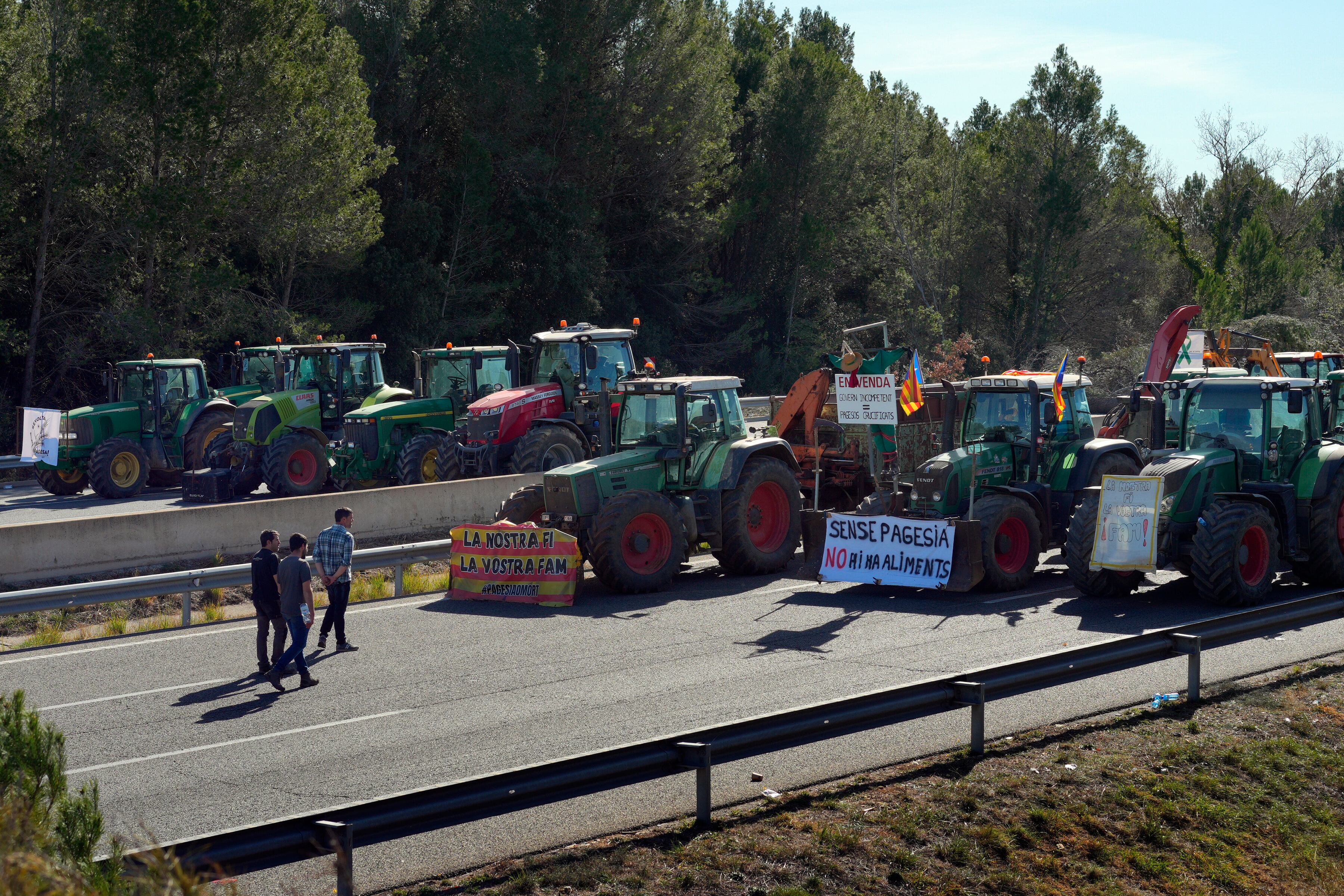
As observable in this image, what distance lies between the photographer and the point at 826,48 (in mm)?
56406

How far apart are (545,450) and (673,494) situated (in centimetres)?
510

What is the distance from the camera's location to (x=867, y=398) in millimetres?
15562

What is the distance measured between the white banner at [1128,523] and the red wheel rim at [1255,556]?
3.32ft

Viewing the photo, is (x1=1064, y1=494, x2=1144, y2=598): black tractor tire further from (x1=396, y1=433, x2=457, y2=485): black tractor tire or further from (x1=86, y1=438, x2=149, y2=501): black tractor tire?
(x1=86, y1=438, x2=149, y2=501): black tractor tire

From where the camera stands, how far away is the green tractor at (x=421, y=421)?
22031 mm

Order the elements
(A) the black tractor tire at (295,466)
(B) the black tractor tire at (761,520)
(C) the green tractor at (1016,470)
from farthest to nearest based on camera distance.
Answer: (A) the black tractor tire at (295,466) < (B) the black tractor tire at (761,520) < (C) the green tractor at (1016,470)

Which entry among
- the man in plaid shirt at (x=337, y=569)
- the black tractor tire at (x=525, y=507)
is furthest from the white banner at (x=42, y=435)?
the man in plaid shirt at (x=337, y=569)

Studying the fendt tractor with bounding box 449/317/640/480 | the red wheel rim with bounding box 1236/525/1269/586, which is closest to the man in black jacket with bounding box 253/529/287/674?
the fendt tractor with bounding box 449/317/640/480

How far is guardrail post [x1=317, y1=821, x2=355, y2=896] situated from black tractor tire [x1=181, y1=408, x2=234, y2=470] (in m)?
19.8

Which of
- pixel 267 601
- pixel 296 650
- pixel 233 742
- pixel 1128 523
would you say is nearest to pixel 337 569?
pixel 267 601

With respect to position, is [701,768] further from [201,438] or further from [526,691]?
[201,438]

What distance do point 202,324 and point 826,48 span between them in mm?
32831

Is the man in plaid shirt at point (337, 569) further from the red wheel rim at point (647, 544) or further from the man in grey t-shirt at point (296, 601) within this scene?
the red wheel rim at point (647, 544)

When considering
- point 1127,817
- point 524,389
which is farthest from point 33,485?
point 1127,817
